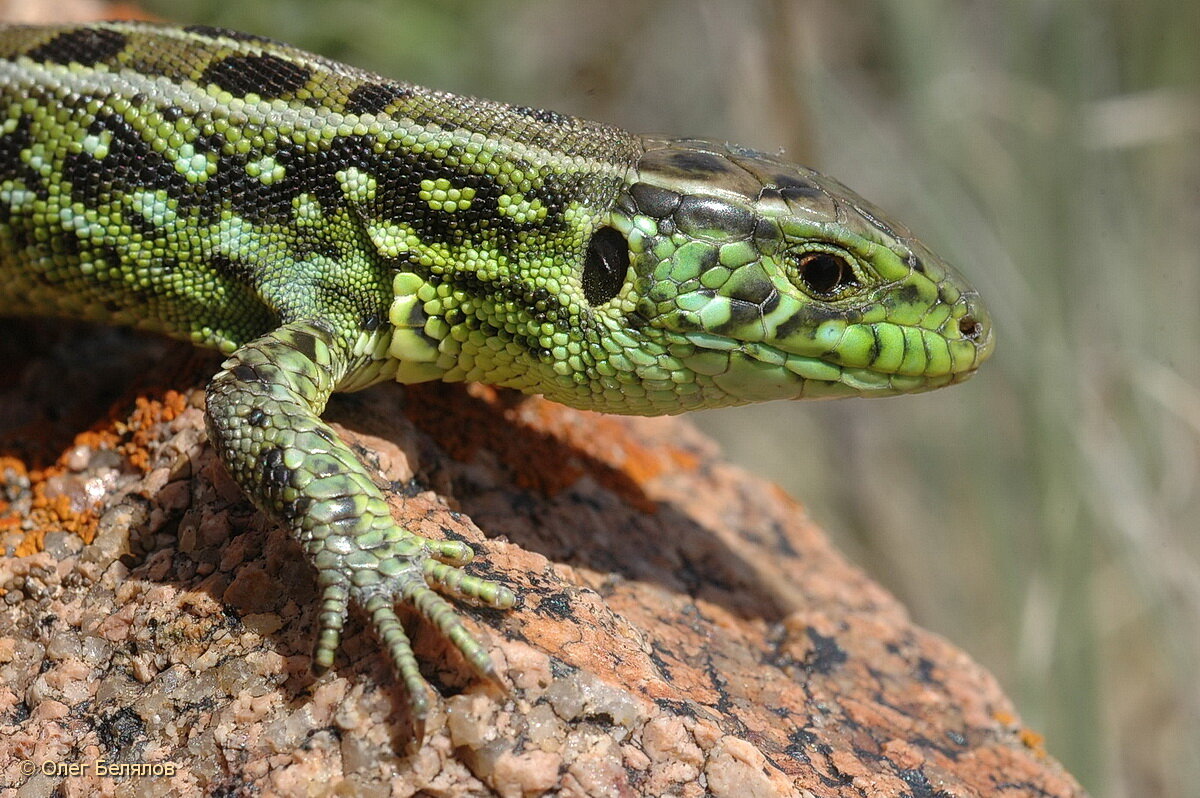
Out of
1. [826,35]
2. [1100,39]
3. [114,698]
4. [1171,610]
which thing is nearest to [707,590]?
[114,698]

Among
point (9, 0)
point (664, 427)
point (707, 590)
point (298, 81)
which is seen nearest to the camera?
point (298, 81)

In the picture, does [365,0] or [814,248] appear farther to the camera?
[365,0]

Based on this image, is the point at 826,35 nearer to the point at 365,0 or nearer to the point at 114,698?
the point at 365,0

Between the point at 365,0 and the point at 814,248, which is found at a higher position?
the point at 365,0

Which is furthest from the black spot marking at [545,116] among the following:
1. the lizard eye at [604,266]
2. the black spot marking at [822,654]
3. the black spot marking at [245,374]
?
the black spot marking at [822,654]

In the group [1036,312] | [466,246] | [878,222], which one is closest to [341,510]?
[466,246]

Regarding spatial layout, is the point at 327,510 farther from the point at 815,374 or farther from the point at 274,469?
the point at 815,374

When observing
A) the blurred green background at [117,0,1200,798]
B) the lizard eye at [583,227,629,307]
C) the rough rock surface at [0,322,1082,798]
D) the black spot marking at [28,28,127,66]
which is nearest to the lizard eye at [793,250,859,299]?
the lizard eye at [583,227,629,307]

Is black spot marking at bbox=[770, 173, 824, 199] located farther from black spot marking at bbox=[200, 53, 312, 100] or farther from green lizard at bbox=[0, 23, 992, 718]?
black spot marking at bbox=[200, 53, 312, 100]
